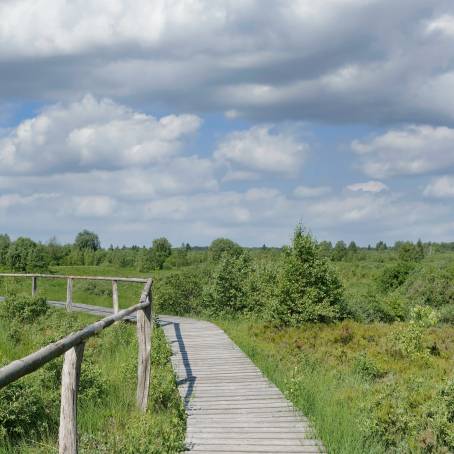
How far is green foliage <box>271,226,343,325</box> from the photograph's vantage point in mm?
16641

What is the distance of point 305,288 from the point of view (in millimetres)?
16719

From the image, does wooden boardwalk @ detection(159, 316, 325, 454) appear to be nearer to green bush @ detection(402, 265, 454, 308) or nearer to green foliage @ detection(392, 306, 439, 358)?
green foliage @ detection(392, 306, 439, 358)

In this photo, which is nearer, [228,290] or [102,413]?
[102,413]

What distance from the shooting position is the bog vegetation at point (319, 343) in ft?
23.3

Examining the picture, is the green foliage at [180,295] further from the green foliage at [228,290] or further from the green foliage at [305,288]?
the green foliage at [305,288]

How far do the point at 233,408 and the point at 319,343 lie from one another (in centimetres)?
710

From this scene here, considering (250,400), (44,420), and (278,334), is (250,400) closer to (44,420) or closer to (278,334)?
(44,420)

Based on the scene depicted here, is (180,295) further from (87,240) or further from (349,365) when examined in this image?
(87,240)

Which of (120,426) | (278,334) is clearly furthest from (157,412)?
(278,334)

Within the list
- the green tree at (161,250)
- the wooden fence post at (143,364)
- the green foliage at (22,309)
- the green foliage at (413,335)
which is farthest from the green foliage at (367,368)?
the green tree at (161,250)

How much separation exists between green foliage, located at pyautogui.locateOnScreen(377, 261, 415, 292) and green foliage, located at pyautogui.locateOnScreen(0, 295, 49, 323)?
2340 centimetres

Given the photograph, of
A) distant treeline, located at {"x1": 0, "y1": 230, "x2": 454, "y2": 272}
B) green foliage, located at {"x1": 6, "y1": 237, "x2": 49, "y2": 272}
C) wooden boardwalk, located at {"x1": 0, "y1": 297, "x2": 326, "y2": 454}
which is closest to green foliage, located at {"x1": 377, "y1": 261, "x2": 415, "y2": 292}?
distant treeline, located at {"x1": 0, "y1": 230, "x2": 454, "y2": 272}

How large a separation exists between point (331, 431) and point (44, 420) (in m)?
3.92

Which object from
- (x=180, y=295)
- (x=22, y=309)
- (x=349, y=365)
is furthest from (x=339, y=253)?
(x=349, y=365)
